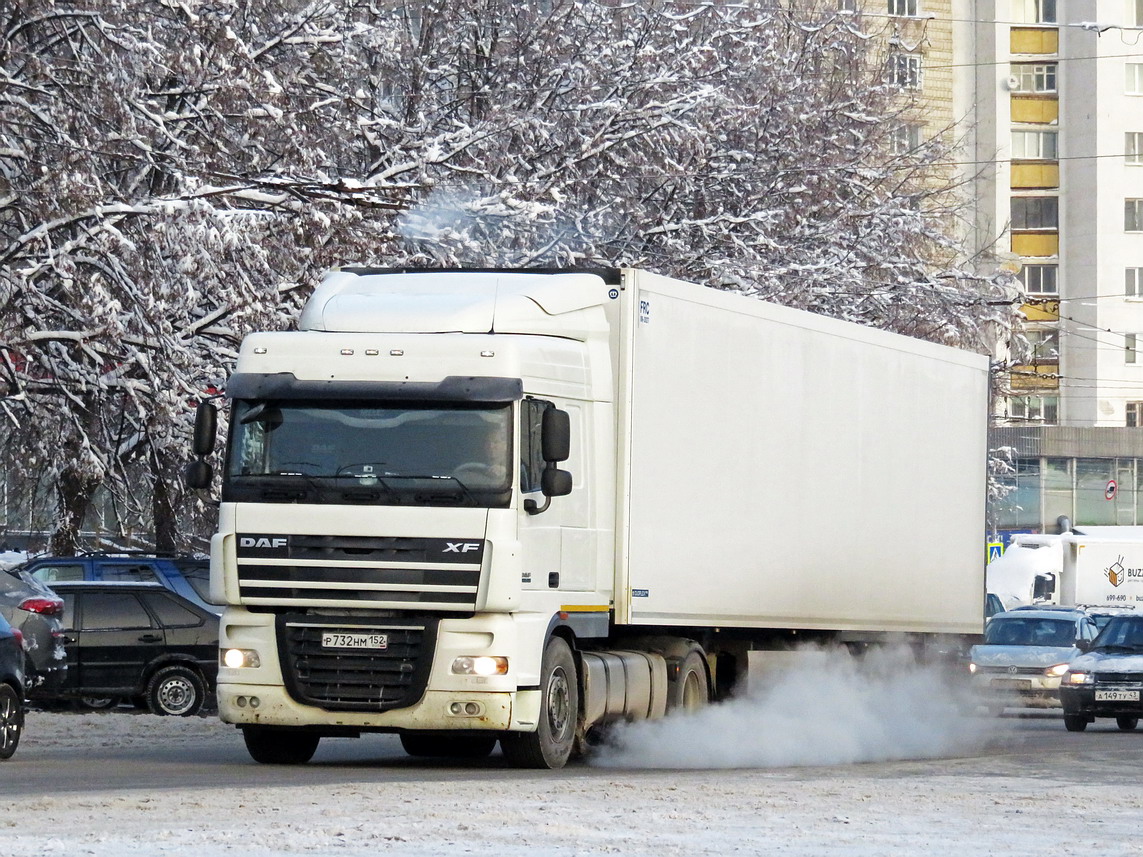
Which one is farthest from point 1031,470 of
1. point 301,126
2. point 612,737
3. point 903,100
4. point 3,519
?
point 612,737

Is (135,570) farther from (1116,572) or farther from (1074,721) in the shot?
(1116,572)

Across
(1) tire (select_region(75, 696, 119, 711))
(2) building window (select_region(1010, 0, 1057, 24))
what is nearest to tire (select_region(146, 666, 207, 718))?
(1) tire (select_region(75, 696, 119, 711))

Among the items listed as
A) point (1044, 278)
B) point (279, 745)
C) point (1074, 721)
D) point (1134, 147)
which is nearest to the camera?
point (279, 745)

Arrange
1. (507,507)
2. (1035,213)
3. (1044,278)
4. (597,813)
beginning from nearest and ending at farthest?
(597,813) < (507,507) < (1035,213) < (1044,278)

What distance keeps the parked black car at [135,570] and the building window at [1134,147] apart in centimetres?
5934

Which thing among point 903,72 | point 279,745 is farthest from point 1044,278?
point 279,745

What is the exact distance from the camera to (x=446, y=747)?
1795 centimetres

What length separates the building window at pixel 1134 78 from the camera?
78500mm

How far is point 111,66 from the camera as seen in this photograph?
21.7 meters

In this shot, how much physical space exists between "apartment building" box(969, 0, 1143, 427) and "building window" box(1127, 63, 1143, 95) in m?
0.04

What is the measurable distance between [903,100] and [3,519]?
52.9 ft

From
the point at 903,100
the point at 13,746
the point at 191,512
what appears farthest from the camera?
the point at 903,100

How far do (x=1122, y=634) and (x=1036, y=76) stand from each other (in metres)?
54.8

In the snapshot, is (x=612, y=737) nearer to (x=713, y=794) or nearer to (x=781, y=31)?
(x=713, y=794)
